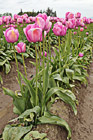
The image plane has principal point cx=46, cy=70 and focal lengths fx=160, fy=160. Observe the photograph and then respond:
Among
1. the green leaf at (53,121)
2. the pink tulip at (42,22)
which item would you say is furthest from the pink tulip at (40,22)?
the green leaf at (53,121)

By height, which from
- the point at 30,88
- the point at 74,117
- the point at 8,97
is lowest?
the point at 8,97

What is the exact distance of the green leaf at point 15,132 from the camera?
1.84 meters

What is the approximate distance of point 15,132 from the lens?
190 cm

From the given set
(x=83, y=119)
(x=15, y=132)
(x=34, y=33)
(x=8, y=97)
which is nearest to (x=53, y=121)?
(x=15, y=132)

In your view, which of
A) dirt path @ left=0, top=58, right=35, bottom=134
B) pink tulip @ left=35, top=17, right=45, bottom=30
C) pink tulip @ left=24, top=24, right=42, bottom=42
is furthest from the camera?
dirt path @ left=0, top=58, right=35, bottom=134

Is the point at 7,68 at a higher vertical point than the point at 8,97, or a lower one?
higher

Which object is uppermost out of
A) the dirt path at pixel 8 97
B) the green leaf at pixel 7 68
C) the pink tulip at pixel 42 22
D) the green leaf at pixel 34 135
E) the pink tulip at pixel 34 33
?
the pink tulip at pixel 42 22

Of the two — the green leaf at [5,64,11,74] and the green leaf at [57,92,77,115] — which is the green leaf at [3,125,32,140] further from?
the green leaf at [5,64,11,74]

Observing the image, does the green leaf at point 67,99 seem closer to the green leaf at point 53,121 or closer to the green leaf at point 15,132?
the green leaf at point 53,121

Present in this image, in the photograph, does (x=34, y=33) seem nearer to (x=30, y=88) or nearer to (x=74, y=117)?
(x=30, y=88)

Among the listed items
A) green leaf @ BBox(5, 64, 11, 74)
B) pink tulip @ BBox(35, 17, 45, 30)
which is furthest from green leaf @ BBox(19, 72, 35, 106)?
green leaf @ BBox(5, 64, 11, 74)

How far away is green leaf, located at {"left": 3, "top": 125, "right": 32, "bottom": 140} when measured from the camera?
6.05ft

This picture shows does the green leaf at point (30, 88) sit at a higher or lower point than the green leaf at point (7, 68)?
higher

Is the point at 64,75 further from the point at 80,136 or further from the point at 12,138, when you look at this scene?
the point at 12,138
